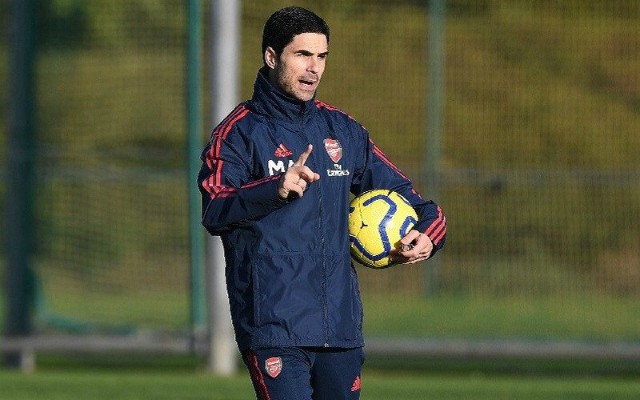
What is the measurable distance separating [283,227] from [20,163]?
279 inches

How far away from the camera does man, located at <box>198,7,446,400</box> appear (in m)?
4.89

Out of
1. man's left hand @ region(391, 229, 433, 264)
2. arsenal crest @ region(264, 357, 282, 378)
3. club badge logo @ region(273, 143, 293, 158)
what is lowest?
arsenal crest @ region(264, 357, 282, 378)

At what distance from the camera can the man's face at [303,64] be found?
500 cm

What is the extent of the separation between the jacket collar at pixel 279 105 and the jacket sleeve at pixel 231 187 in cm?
14

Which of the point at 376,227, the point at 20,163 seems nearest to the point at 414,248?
the point at 376,227

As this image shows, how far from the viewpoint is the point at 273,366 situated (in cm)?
490

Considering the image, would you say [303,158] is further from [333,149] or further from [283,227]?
[333,149]

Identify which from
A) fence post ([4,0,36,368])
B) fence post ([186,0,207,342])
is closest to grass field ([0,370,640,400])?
fence post ([186,0,207,342])

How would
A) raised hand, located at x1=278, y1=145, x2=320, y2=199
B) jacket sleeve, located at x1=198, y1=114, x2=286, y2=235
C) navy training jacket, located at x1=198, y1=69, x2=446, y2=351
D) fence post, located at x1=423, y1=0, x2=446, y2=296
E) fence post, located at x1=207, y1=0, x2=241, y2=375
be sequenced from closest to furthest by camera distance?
raised hand, located at x1=278, y1=145, x2=320, y2=199, jacket sleeve, located at x1=198, y1=114, x2=286, y2=235, navy training jacket, located at x1=198, y1=69, x2=446, y2=351, fence post, located at x1=207, y1=0, x2=241, y2=375, fence post, located at x1=423, y1=0, x2=446, y2=296

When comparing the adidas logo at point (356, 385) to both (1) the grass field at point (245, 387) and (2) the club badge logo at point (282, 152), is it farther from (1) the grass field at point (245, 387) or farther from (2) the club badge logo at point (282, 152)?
(1) the grass field at point (245, 387)

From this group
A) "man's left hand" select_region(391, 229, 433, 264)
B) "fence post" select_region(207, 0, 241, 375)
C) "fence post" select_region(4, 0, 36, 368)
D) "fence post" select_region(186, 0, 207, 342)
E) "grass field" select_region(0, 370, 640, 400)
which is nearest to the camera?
"man's left hand" select_region(391, 229, 433, 264)

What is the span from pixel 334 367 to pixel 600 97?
7.74m

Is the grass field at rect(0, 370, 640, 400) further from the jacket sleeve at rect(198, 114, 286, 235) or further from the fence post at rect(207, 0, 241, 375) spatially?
the jacket sleeve at rect(198, 114, 286, 235)

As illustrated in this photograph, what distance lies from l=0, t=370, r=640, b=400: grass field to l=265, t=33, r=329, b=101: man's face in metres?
4.55
